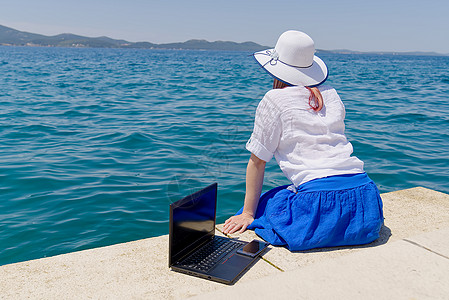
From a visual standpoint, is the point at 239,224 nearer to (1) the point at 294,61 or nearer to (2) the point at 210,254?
(2) the point at 210,254

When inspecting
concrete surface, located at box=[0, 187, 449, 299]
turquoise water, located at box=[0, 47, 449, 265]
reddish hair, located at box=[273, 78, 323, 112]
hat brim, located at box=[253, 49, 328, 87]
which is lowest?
turquoise water, located at box=[0, 47, 449, 265]

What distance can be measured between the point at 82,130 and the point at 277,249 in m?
7.56

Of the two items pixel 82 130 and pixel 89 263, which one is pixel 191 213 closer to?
pixel 89 263

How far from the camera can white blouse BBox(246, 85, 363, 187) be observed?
2.58m

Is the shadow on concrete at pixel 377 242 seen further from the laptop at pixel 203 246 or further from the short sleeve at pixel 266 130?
the short sleeve at pixel 266 130

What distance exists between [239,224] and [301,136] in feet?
2.68

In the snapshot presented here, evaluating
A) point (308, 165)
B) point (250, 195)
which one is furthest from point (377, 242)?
point (250, 195)

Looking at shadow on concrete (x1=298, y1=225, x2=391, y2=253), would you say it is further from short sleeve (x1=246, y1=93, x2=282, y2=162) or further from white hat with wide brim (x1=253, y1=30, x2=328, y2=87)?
white hat with wide brim (x1=253, y1=30, x2=328, y2=87)

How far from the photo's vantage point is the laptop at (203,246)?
2.30m

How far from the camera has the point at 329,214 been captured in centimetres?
254

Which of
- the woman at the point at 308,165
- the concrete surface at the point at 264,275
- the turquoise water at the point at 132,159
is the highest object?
the woman at the point at 308,165

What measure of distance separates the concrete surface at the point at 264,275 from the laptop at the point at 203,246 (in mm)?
57

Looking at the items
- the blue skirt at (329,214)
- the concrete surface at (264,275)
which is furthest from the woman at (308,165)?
the concrete surface at (264,275)

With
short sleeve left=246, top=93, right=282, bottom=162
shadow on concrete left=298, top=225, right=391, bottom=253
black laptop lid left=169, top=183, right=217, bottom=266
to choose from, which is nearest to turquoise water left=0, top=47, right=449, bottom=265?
black laptop lid left=169, top=183, right=217, bottom=266
